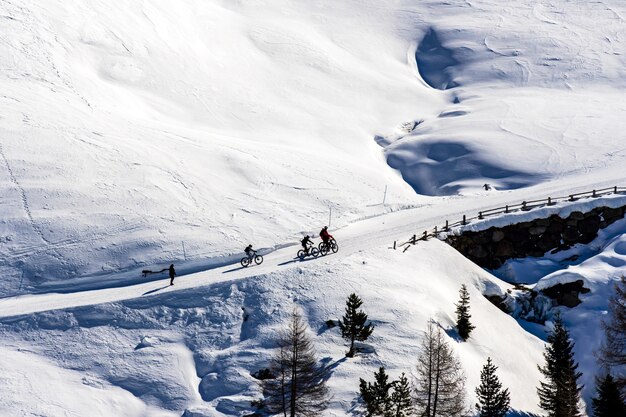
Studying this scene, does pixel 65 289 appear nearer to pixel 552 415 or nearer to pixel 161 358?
pixel 161 358

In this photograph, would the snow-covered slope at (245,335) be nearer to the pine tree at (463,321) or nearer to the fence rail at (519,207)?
the pine tree at (463,321)

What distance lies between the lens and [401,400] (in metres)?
30.0

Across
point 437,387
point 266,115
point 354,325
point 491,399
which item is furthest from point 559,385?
point 266,115

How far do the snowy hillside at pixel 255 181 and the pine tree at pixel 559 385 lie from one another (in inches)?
61.4

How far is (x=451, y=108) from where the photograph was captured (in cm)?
8106

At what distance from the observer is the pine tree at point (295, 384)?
30047 mm

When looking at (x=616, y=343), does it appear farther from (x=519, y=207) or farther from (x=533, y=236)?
(x=519, y=207)

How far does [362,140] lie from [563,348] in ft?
127

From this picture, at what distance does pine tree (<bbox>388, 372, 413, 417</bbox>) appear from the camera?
29703mm

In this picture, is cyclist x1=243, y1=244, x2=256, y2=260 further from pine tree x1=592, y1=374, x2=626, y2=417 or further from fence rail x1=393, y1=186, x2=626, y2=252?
pine tree x1=592, y1=374, x2=626, y2=417

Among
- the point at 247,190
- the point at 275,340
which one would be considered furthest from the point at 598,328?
the point at 247,190

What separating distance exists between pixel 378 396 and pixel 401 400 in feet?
3.13

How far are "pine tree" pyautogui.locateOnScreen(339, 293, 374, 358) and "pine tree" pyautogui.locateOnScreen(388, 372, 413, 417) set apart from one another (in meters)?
3.28

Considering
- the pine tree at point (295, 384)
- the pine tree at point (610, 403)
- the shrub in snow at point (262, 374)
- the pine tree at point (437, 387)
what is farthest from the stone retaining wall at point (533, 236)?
the pine tree at point (295, 384)
